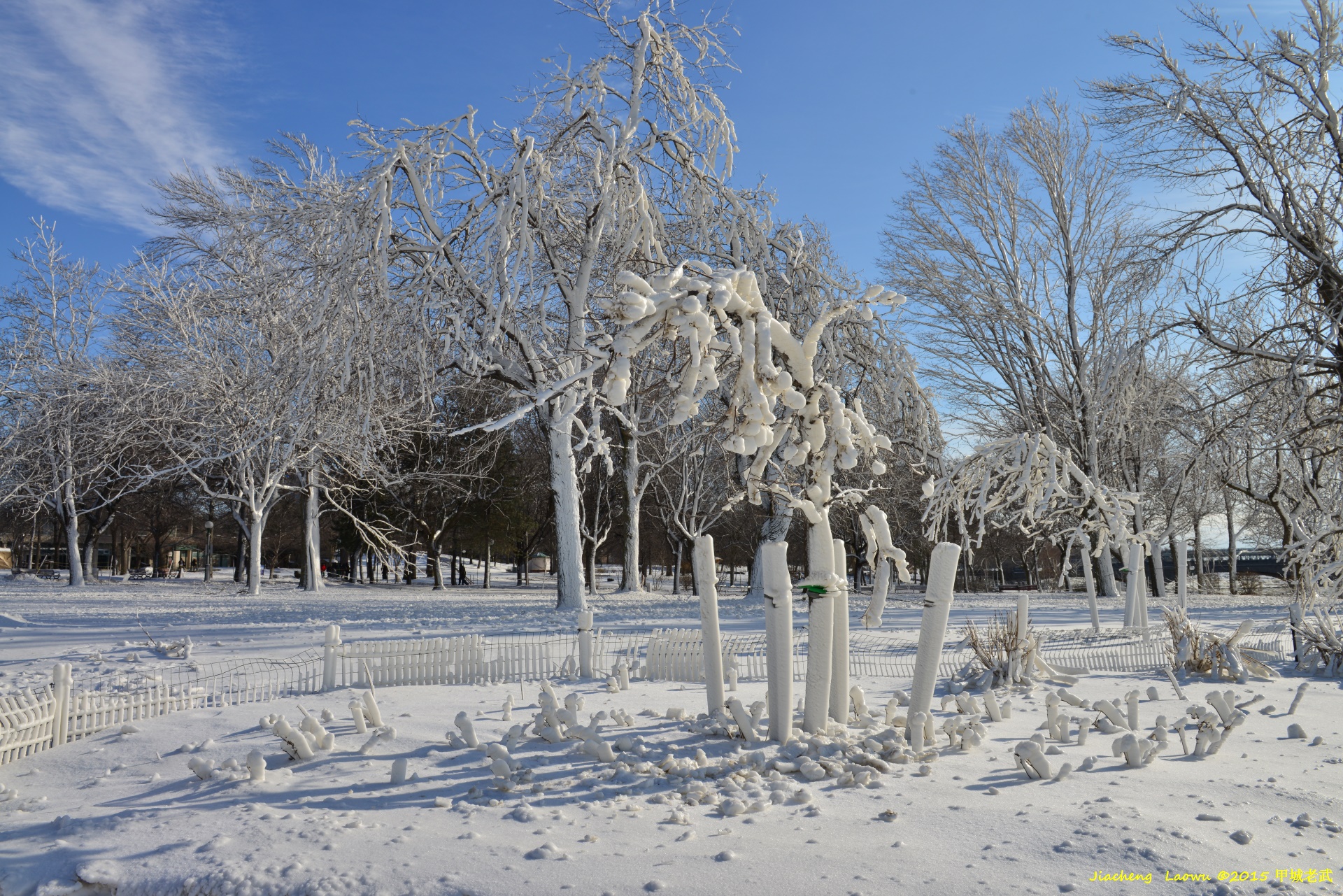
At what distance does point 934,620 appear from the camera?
5.40 m


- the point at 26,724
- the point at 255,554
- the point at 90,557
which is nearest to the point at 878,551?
the point at 26,724

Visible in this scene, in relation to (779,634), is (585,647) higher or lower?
lower

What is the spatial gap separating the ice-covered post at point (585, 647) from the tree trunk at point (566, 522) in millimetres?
5496

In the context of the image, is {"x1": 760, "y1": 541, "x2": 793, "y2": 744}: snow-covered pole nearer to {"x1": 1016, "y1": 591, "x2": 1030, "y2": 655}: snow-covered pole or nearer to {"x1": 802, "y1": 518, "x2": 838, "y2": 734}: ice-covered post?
{"x1": 802, "y1": 518, "x2": 838, "y2": 734}: ice-covered post

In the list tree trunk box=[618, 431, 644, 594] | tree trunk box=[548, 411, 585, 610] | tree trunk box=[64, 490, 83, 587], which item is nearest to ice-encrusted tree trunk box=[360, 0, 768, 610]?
tree trunk box=[548, 411, 585, 610]

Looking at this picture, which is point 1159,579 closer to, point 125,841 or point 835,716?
point 835,716

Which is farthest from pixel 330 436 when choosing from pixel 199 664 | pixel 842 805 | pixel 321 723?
pixel 842 805

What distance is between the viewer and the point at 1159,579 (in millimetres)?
23453

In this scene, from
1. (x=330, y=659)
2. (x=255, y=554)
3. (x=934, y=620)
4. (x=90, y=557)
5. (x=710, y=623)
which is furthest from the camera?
(x=90, y=557)

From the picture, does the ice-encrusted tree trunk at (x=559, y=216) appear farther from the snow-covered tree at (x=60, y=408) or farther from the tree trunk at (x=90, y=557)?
the tree trunk at (x=90, y=557)

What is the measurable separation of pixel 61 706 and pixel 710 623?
4.72 m

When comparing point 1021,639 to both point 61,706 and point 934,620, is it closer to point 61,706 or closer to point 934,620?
point 934,620

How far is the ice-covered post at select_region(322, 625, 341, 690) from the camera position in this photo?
7805 millimetres

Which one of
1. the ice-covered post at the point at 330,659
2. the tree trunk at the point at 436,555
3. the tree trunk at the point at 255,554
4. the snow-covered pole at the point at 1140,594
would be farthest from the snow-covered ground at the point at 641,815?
the tree trunk at the point at 436,555
